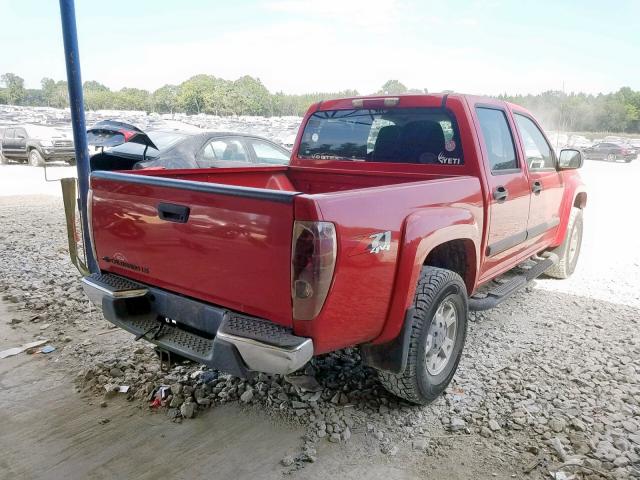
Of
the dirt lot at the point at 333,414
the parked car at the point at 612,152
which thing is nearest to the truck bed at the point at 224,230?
the dirt lot at the point at 333,414

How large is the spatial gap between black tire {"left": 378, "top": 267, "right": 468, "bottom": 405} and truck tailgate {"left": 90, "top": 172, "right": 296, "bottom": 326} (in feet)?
3.02

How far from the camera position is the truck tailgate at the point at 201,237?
2.25m

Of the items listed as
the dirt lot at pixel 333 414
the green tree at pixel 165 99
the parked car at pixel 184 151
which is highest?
the green tree at pixel 165 99

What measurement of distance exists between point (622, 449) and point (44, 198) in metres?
11.8

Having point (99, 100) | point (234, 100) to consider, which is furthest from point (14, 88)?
point (234, 100)

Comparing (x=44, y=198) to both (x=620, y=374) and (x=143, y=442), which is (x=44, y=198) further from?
(x=620, y=374)

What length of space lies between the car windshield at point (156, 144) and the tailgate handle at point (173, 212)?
17.5 feet

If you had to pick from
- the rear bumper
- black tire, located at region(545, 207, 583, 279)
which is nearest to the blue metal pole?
the rear bumper

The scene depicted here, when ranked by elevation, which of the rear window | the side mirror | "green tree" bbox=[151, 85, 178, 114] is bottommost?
the side mirror

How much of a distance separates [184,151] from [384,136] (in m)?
4.38

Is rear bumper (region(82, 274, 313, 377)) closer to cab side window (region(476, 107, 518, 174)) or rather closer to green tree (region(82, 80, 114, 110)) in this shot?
cab side window (region(476, 107, 518, 174))

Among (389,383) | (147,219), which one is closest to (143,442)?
(147,219)

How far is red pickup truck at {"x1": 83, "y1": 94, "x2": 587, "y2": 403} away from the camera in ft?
7.36

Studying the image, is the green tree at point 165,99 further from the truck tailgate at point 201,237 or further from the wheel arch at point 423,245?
the wheel arch at point 423,245
